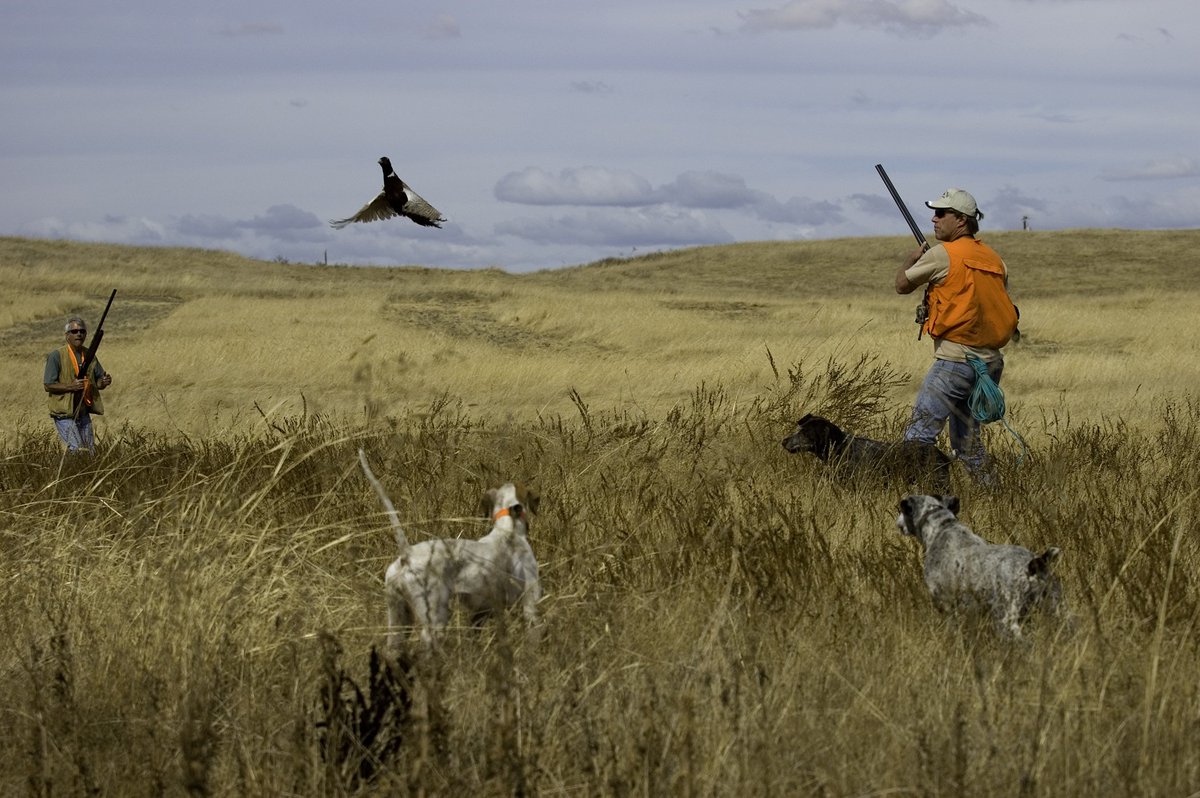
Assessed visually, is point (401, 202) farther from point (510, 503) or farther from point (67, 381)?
point (67, 381)

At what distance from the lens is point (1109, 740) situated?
9.93 feet

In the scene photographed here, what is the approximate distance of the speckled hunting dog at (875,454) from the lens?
23.4ft

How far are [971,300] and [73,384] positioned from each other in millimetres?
7538

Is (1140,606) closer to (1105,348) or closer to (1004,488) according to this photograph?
(1004,488)

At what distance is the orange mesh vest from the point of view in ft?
24.3

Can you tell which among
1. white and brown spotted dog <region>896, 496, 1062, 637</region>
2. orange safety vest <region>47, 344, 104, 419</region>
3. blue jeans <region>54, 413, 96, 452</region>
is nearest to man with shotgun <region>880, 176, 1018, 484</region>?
white and brown spotted dog <region>896, 496, 1062, 637</region>

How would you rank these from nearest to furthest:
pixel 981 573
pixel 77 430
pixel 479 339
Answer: pixel 981 573
pixel 77 430
pixel 479 339

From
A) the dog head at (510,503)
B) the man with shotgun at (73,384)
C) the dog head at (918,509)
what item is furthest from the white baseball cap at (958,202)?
the man with shotgun at (73,384)

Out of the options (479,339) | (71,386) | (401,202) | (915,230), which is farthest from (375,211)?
(479,339)

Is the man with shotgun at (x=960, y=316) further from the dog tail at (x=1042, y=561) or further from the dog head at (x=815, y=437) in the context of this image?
the dog tail at (x=1042, y=561)

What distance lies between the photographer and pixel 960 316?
7465 mm

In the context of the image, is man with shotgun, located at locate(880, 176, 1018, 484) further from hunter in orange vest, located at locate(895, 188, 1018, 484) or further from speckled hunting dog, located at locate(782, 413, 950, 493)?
speckled hunting dog, located at locate(782, 413, 950, 493)

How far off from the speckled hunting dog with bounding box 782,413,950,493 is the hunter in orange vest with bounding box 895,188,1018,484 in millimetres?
181

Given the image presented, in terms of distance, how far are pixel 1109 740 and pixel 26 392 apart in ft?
61.7
